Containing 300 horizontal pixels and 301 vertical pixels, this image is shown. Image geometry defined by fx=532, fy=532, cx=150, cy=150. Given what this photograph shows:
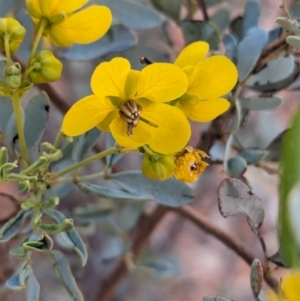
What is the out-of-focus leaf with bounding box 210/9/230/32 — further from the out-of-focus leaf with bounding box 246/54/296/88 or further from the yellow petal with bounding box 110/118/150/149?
the yellow petal with bounding box 110/118/150/149

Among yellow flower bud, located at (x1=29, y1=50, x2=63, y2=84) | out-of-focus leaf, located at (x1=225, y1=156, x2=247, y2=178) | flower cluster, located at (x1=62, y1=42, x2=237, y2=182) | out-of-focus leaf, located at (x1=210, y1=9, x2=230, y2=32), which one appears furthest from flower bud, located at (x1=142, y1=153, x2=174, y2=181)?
out-of-focus leaf, located at (x1=210, y1=9, x2=230, y2=32)

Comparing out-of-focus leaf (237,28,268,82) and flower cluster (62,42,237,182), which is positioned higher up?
flower cluster (62,42,237,182)

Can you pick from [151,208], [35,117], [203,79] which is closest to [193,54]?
[203,79]

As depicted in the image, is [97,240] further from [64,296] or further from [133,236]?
[133,236]

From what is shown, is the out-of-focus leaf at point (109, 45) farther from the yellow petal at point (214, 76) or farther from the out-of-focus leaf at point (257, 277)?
the out-of-focus leaf at point (257, 277)

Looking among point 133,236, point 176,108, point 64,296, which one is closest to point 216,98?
point 176,108

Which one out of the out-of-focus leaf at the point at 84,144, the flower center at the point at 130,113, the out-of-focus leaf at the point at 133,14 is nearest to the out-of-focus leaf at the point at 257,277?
the flower center at the point at 130,113

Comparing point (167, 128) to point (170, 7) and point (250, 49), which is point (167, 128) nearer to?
point (250, 49)
